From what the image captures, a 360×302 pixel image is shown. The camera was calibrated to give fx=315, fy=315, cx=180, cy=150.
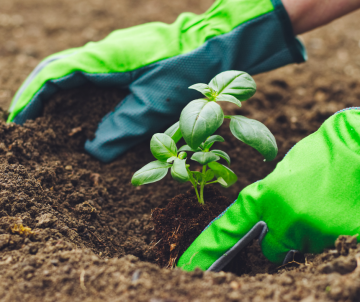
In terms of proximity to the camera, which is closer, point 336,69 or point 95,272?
point 95,272

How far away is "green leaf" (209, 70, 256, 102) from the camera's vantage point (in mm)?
1146

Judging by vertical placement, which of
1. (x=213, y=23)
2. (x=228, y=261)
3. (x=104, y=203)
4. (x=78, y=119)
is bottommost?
(x=228, y=261)

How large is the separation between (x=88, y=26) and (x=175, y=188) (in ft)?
8.22

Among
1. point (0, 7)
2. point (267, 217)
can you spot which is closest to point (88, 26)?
point (0, 7)

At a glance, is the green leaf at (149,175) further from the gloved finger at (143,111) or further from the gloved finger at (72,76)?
the gloved finger at (72,76)

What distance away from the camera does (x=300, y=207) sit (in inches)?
43.1

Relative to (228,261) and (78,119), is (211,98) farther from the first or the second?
(78,119)

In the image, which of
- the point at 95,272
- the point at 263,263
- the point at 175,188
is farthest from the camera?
the point at 175,188

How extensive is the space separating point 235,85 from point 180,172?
0.39 metres

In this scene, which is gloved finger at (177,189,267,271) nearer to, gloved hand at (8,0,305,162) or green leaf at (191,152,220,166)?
green leaf at (191,152,220,166)

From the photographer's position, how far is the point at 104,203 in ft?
4.86

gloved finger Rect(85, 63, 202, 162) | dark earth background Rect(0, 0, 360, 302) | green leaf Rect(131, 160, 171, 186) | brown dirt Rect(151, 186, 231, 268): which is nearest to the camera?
dark earth background Rect(0, 0, 360, 302)

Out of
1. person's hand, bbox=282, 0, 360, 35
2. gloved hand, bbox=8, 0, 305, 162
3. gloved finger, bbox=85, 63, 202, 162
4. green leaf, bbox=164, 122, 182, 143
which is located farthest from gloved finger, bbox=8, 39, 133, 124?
person's hand, bbox=282, 0, 360, 35

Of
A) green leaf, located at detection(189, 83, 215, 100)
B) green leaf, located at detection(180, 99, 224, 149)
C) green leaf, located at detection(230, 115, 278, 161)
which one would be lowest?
green leaf, located at detection(230, 115, 278, 161)
